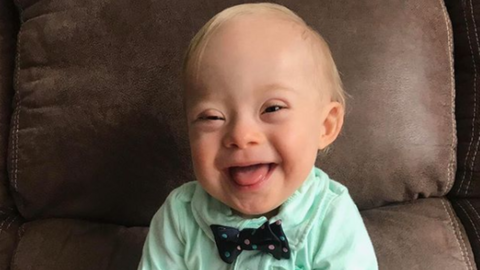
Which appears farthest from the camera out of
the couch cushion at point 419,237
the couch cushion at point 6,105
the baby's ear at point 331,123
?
the couch cushion at point 6,105

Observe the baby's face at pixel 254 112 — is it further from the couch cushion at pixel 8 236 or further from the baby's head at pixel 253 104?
the couch cushion at pixel 8 236

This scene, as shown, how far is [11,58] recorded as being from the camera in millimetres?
1246

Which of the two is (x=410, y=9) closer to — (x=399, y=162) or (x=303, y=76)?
(x=399, y=162)

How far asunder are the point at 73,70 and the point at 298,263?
0.56m

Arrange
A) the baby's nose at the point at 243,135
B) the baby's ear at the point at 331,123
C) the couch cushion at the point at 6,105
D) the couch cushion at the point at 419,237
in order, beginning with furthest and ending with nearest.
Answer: the couch cushion at the point at 6,105, the couch cushion at the point at 419,237, the baby's ear at the point at 331,123, the baby's nose at the point at 243,135

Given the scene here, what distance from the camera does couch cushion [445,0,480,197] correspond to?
46.0 inches

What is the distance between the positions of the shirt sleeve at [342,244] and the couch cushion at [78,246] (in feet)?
1.28

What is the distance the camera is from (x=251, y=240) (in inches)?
36.2

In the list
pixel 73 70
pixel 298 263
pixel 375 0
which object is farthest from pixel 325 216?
pixel 73 70

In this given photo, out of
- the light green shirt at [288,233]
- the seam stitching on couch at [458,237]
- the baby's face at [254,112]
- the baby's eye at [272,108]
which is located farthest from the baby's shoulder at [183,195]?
the seam stitching on couch at [458,237]

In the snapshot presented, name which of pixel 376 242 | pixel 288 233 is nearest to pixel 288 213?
pixel 288 233

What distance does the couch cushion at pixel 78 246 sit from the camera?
1122 mm

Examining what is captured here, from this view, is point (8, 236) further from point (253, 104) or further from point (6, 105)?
point (253, 104)

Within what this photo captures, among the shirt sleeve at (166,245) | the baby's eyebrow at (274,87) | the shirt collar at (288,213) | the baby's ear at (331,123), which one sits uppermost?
the baby's eyebrow at (274,87)
